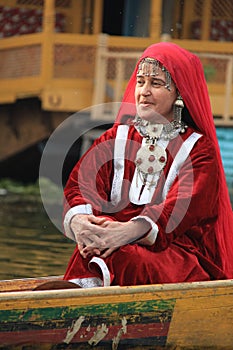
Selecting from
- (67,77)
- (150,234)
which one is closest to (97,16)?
(67,77)

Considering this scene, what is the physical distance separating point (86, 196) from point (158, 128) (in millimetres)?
469

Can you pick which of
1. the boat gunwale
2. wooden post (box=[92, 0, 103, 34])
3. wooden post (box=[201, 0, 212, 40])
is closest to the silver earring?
the boat gunwale

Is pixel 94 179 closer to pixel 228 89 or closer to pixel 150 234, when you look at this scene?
pixel 150 234

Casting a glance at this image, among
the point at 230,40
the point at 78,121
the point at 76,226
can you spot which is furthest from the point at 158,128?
the point at 230,40

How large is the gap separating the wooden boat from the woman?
15cm

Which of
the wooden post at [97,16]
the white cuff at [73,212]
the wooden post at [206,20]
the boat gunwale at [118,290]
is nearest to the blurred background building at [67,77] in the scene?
the wooden post at [206,20]

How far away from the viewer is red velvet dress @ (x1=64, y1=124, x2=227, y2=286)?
5.16 m

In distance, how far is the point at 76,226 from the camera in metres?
5.21

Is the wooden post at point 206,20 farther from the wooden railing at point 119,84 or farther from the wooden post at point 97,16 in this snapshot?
the wooden post at point 97,16

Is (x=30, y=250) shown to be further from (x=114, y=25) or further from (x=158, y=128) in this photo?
(x=114, y=25)

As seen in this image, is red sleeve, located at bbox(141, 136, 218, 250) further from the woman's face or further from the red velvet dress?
the woman's face

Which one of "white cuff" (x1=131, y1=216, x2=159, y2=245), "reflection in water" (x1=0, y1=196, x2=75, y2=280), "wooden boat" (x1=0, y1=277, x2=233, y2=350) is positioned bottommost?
"reflection in water" (x1=0, y1=196, x2=75, y2=280)

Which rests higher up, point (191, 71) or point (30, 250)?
point (191, 71)

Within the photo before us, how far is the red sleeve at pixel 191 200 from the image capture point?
5.18m
